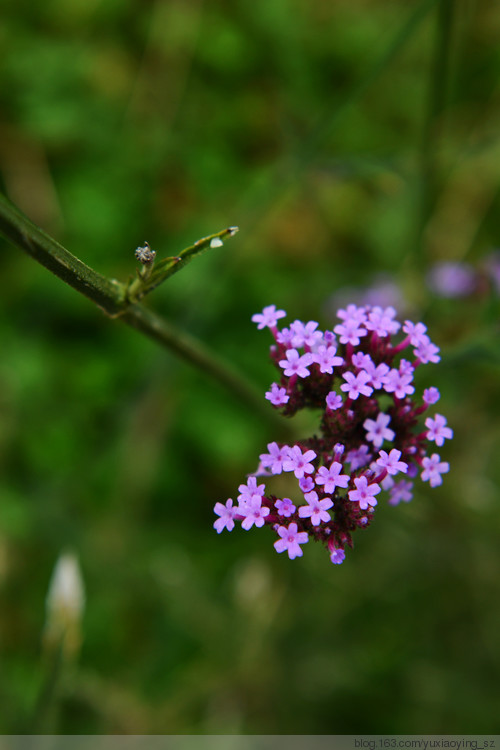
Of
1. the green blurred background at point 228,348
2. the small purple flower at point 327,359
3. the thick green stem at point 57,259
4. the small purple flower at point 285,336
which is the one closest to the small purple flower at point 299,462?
the small purple flower at point 327,359

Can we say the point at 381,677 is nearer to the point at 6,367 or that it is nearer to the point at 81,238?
the point at 6,367

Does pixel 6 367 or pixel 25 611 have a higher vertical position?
pixel 6 367

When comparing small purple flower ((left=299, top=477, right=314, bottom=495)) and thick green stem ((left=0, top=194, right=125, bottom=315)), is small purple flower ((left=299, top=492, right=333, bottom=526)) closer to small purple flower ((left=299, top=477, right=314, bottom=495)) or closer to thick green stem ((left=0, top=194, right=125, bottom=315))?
small purple flower ((left=299, top=477, right=314, bottom=495))

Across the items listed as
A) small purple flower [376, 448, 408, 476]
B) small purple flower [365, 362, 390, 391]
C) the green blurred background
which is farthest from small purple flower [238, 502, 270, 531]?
the green blurred background

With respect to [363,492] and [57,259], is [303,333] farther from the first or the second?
[57,259]

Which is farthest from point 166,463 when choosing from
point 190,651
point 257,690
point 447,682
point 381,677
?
point 447,682

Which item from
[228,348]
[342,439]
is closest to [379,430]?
[342,439]

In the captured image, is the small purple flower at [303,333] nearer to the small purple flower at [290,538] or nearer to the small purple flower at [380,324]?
the small purple flower at [380,324]
